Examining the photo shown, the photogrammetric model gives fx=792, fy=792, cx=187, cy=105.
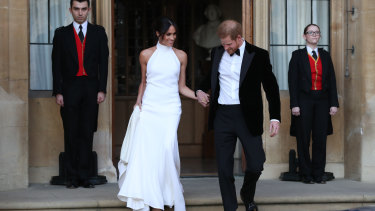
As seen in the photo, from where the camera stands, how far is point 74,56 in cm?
884

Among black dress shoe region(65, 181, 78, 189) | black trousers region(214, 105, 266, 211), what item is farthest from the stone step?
black trousers region(214, 105, 266, 211)

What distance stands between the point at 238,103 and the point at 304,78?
2.52m

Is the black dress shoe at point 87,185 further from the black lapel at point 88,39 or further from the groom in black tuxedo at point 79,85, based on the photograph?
the black lapel at point 88,39

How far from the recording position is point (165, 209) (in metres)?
7.70

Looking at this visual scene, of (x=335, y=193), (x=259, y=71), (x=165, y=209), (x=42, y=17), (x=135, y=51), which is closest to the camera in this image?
(x=259, y=71)

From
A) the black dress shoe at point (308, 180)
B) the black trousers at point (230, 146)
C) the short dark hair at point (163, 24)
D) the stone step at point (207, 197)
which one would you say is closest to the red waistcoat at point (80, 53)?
the stone step at point (207, 197)

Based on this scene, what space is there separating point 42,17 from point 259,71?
3.52 m

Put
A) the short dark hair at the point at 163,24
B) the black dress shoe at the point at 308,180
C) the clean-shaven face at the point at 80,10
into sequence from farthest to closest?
1. the black dress shoe at the point at 308,180
2. the clean-shaven face at the point at 80,10
3. the short dark hair at the point at 163,24

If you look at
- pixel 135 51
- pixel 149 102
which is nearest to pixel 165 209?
pixel 149 102

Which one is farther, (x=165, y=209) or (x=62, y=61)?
(x=62, y=61)

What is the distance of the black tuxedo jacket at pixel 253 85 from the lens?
23.3 ft

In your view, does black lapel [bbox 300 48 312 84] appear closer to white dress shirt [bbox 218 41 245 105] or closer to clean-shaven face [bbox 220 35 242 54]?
white dress shirt [bbox 218 41 245 105]

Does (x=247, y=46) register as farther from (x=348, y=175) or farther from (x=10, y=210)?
(x=348, y=175)

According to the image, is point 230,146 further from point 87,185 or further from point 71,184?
point 71,184
